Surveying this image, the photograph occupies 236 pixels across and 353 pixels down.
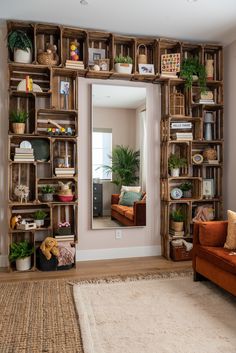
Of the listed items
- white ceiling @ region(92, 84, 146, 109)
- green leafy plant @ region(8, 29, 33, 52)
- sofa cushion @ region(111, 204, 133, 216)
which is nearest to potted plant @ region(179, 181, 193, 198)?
sofa cushion @ region(111, 204, 133, 216)

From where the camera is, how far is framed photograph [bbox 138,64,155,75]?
4.09m

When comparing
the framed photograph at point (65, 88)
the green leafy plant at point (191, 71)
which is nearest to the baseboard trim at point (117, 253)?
the framed photograph at point (65, 88)

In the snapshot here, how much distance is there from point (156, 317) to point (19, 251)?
182 cm

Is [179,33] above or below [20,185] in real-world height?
above

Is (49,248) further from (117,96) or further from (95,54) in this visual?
(95,54)

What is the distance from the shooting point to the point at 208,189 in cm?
435

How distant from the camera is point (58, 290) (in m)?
3.05

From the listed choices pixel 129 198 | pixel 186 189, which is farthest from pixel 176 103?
pixel 129 198

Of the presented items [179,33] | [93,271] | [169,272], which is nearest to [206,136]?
[179,33]

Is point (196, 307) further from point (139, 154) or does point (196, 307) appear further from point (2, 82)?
point (2, 82)

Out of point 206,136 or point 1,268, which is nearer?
point 1,268

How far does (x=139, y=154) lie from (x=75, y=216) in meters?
1.19

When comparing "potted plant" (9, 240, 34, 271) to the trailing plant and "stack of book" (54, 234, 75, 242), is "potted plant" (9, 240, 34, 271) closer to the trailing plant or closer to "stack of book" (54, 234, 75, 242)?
"stack of book" (54, 234, 75, 242)

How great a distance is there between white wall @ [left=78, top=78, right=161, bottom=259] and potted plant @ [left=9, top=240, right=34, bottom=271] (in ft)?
2.26
